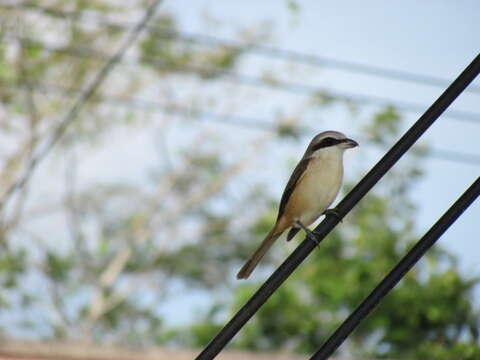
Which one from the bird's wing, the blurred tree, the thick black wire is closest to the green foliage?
the blurred tree

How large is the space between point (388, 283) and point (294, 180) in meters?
1.56

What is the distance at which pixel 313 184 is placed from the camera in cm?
268

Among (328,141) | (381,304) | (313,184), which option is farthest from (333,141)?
(381,304)

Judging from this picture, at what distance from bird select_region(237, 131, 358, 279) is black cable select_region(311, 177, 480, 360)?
117cm

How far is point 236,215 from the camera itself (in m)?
15.2

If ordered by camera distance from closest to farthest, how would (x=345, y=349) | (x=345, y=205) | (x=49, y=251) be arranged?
(x=345, y=205)
(x=345, y=349)
(x=49, y=251)

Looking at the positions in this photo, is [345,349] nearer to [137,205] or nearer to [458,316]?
[458,316]

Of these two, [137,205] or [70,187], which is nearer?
[70,187]

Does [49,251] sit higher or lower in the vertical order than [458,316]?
higher

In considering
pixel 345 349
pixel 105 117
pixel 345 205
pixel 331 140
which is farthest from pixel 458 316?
pixel 105 117

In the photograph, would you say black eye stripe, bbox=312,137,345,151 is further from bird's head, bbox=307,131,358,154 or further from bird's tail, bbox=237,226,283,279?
bird's tail, bbox=237,226,283,279

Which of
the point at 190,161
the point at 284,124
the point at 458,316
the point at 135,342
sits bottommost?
the point at 458,316

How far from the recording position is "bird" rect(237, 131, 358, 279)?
8.54ft

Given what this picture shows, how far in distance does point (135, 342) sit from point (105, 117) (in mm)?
3860
